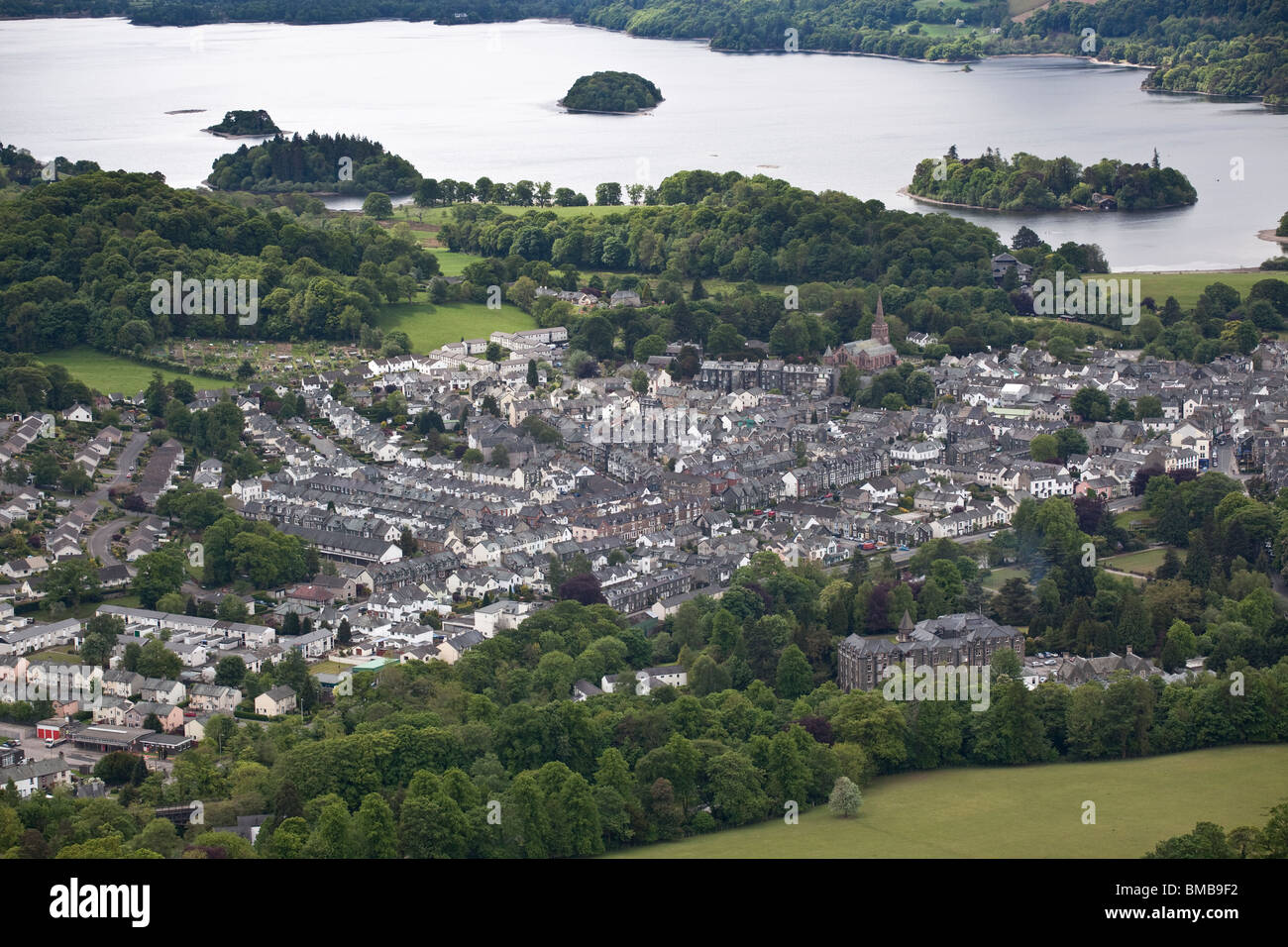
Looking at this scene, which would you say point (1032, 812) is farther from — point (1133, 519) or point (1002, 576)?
point (1133, 519)

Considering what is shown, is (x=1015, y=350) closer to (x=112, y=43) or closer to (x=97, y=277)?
(x=97, y=277)

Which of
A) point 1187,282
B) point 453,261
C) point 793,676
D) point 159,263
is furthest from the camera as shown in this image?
point 453,261

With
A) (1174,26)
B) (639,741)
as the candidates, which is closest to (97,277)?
(639,741)

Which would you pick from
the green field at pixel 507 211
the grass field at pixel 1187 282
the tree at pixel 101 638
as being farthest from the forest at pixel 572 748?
the green field at pixel 507 211

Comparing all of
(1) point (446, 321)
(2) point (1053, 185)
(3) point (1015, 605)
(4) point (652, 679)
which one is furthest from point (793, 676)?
(2) point (1053, 185)

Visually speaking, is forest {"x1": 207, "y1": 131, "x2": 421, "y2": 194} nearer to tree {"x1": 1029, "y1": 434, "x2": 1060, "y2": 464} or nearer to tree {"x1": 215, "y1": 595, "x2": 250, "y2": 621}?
tree {"x1": 1029, "y1": 434, "x2": 1060, "y2": 464}

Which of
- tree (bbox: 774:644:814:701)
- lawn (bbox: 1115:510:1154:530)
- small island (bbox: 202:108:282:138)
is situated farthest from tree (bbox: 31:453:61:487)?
small island (bbox: 202:108:282:138)

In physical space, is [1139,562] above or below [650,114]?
below
